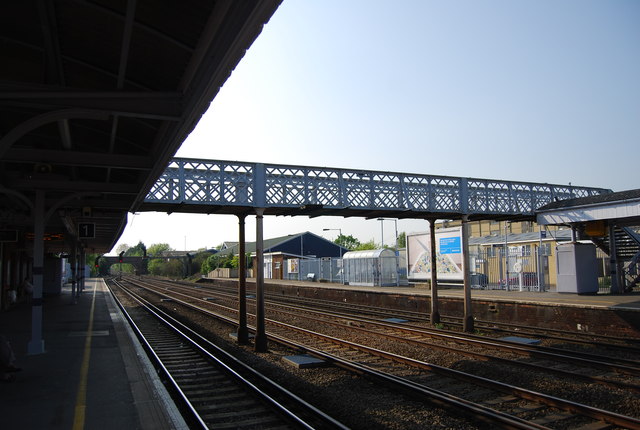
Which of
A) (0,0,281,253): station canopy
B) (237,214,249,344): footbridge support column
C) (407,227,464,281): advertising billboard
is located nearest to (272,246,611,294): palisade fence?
(407,227,464,281): advertising billboard

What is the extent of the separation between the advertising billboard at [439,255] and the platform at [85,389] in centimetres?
1901

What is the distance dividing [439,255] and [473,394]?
2141 cm

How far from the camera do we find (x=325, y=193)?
14.7 m

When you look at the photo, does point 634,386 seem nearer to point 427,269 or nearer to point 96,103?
point 96,103

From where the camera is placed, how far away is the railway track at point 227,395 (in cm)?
704

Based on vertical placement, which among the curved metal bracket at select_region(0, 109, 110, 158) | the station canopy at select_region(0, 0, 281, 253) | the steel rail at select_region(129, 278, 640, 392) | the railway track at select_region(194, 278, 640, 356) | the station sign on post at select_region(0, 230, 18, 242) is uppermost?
the station canopy at select_region(0, 0, 281, 253)

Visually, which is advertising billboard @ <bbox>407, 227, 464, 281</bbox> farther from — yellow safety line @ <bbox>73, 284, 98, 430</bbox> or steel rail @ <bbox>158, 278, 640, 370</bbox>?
yellow safety line @ <bbox>73, 284, 98, 430</bbox>

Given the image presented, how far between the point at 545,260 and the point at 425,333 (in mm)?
14858

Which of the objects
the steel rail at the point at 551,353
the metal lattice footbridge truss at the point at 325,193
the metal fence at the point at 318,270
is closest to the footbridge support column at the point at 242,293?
the metal lattice footbridge truss at the point at 325,193

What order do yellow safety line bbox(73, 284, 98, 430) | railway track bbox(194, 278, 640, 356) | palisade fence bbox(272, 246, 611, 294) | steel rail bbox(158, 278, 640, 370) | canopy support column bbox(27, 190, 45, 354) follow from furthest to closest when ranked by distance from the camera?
palisade fence bbox(272, 246, 611, 294) < railway track bbox(194, 278, 640, 356) < canopy support column bbox(27, 190, 45, 354) < steel rail bbox(158, 278, 640, 370) < yellow safety line bbox(73, 284, 98, 430)

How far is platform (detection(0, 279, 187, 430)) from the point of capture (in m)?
6.32

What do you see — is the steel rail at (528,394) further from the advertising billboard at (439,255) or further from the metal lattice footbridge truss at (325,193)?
the advertising billboard at (439,255)

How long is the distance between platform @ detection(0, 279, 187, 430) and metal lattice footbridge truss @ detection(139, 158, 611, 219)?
13.0 ft

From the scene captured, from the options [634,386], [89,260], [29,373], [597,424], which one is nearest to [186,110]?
[29,373]
